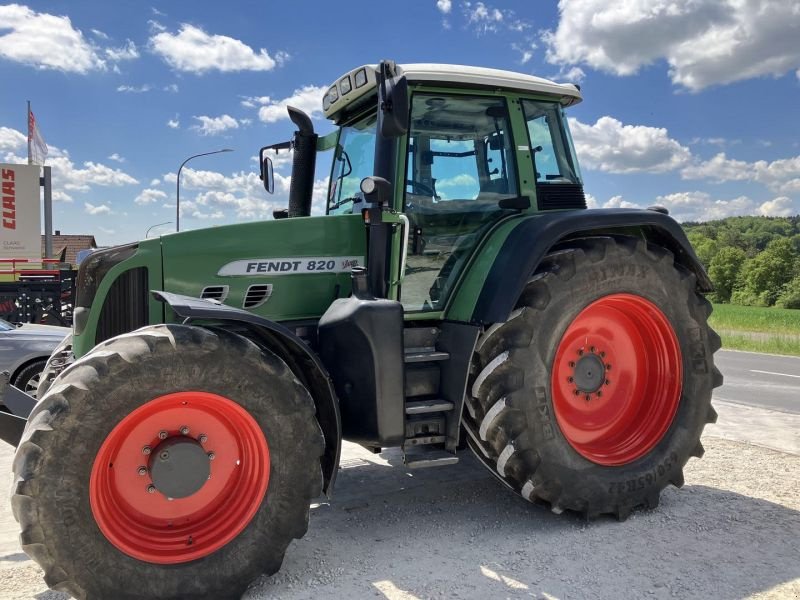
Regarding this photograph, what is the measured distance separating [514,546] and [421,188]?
219cm

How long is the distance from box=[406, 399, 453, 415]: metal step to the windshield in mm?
1416

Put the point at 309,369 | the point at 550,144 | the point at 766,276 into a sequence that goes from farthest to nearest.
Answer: the point at 766,276, the point at 550,144, the point at 309,369

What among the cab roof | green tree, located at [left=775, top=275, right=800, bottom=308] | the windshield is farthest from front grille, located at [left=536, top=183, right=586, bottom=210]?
green tree, located at [left=775, top=275, right=800, bottom=308]

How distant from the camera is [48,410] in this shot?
284cm

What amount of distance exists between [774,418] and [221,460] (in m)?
6.57

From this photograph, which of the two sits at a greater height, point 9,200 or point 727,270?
point 9,200

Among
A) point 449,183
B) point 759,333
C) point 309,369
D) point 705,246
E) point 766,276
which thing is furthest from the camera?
point 705,246

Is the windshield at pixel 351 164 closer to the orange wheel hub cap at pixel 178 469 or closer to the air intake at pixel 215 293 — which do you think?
the air intake at pixel 215 293

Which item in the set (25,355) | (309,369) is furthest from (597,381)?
(25,355)

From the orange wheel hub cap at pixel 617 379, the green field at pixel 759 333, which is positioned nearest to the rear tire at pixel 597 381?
the orange wheel hub cap at pixel 617 379

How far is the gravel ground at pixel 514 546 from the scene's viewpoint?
128 inches

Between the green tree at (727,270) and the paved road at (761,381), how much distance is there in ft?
181

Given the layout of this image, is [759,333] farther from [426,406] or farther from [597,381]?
[426,406]

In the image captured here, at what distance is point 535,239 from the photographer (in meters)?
3.97
